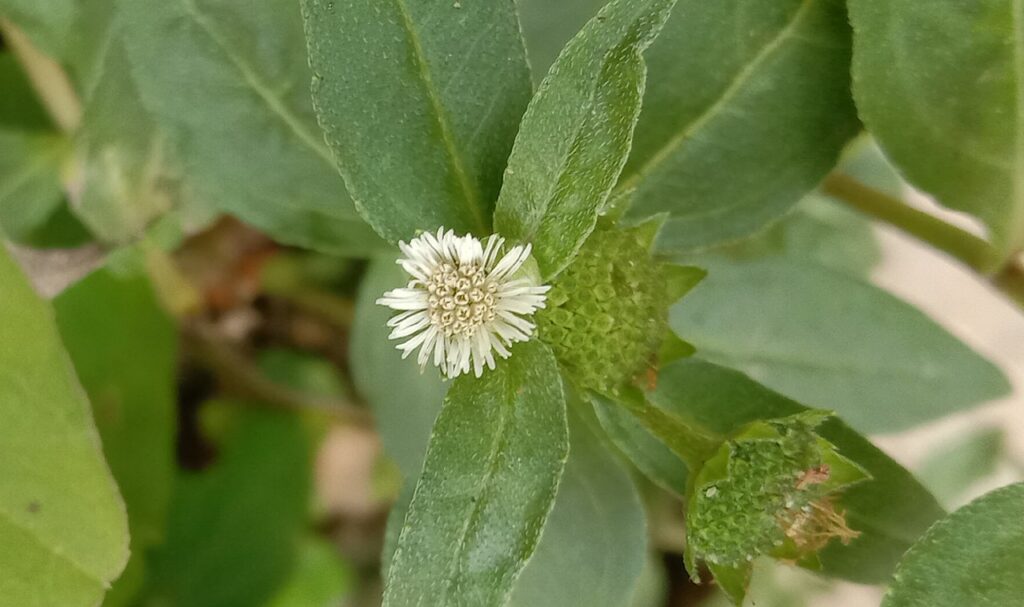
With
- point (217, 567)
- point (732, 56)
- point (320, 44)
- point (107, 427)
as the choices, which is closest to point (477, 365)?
point (320, 44)

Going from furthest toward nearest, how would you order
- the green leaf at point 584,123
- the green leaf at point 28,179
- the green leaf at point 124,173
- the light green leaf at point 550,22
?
the green leaf at point 28,179
the green leaf at point 124,173
the light green leaf at point 550,22
the green leaf at point 584,123

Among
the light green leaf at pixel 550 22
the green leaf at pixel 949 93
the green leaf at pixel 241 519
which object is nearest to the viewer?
the green leaf at pixel 949 93

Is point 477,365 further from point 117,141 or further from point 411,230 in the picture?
point 117,141

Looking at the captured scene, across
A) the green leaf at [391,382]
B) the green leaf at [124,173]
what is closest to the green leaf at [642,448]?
the green leaf at [391,382]

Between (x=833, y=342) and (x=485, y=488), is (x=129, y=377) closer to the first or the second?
(x=485, y=488)

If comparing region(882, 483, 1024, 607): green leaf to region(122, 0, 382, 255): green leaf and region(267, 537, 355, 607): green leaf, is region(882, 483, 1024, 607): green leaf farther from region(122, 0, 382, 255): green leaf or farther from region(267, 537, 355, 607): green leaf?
region(267, 537, 355, 607): green leaf

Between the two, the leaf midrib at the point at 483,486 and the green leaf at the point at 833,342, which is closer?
the leaf midrib at the point at 483,486

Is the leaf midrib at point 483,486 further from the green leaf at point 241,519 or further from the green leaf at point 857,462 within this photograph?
the green leaf at point 241,519
